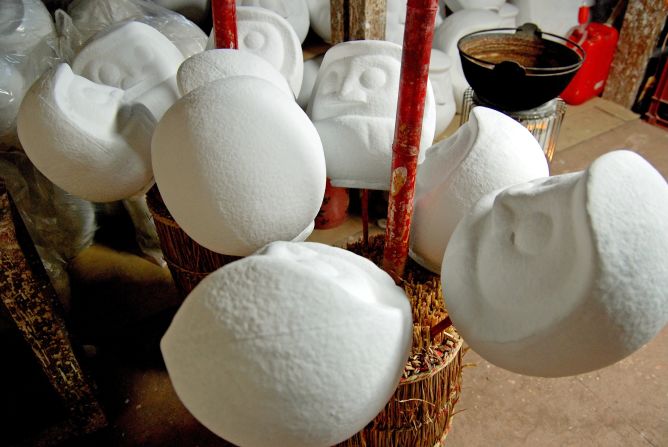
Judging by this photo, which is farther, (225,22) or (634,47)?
(634,47)

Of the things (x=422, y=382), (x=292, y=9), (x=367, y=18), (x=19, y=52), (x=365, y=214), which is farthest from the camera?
(x=292, y=9)

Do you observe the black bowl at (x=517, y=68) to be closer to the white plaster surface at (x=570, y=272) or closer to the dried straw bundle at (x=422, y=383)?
the dried straw bundle at (x=422, y=383)

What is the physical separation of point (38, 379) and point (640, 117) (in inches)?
133

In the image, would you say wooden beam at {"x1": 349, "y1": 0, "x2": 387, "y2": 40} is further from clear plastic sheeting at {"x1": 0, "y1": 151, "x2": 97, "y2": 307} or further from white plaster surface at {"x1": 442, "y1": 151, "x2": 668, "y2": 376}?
clear plastic sheeting at {"x1": 0, "y1": 151, "x2": 97, "y2": 307}

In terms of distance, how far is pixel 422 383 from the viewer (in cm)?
105

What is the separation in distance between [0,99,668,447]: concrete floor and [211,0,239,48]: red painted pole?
40.1 inches

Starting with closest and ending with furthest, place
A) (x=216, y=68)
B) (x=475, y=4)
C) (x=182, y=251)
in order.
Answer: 1. (x=216, y=68)
2. (x=182, y=251)
3. (x=475, y=4)

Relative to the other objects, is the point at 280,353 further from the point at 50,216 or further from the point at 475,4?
the point at 475,4

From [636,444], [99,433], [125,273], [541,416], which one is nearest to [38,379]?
[99,433]

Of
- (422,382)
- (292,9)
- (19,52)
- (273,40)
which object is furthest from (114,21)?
(422,382)

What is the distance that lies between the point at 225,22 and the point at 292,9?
1134 millimetres

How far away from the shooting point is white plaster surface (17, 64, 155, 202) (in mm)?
1073

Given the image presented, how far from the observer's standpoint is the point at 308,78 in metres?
2.22

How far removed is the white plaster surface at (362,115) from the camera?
119 cm
